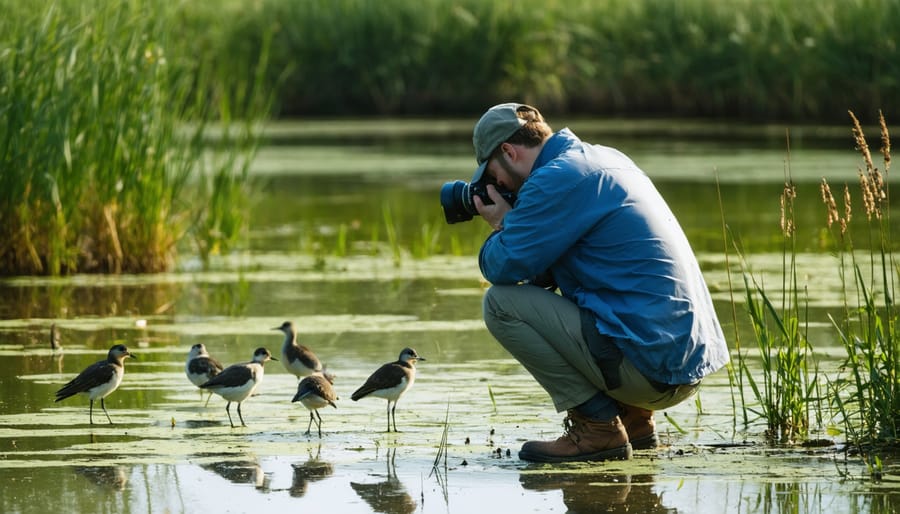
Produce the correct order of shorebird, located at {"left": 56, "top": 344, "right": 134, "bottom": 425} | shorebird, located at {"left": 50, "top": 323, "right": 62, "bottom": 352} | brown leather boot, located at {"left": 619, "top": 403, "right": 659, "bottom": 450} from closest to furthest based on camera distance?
brown leather boot, located at {"left": 619, "top": 403, "right": 659, "bottom": 450}, shorebird, located at {"left": 56, "top": 344, "right": 134, "bottom": 425}, shorebird, located at {"left": 50, "top": 323, "right": 62, "bottom": 352}

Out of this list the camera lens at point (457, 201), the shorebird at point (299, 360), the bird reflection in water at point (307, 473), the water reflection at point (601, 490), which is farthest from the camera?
the shorebird at point (299, 360)

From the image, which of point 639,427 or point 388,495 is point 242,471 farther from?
point 639,427

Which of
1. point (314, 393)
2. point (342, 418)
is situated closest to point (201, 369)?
point (342, 418)

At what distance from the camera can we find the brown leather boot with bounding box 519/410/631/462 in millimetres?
5500

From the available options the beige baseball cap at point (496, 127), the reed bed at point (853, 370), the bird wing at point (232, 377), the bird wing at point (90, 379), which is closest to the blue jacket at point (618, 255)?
the beige baseball cap at point (496, 127)

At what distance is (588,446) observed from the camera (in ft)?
18.1

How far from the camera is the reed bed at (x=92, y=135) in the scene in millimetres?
9547

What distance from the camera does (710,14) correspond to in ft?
81.1

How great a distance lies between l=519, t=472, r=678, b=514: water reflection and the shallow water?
0.04 ft

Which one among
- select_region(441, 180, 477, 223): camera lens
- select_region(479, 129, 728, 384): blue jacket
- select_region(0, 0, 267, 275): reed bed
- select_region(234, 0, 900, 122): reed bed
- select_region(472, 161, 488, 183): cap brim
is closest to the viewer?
select_region(479, 129, 728, 384): blue jacket

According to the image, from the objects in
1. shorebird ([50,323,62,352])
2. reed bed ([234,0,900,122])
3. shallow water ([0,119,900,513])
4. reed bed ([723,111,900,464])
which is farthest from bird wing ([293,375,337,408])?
reed bed ([234,0,900,122])

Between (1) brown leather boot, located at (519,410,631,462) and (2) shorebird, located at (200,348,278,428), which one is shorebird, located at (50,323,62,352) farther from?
(1) brown leather boot, located at (519,410,631,462)

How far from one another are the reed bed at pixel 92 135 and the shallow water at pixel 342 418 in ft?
0.89

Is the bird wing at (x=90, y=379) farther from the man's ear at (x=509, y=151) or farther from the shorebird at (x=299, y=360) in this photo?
the man's ear at (x=509, y=151)
